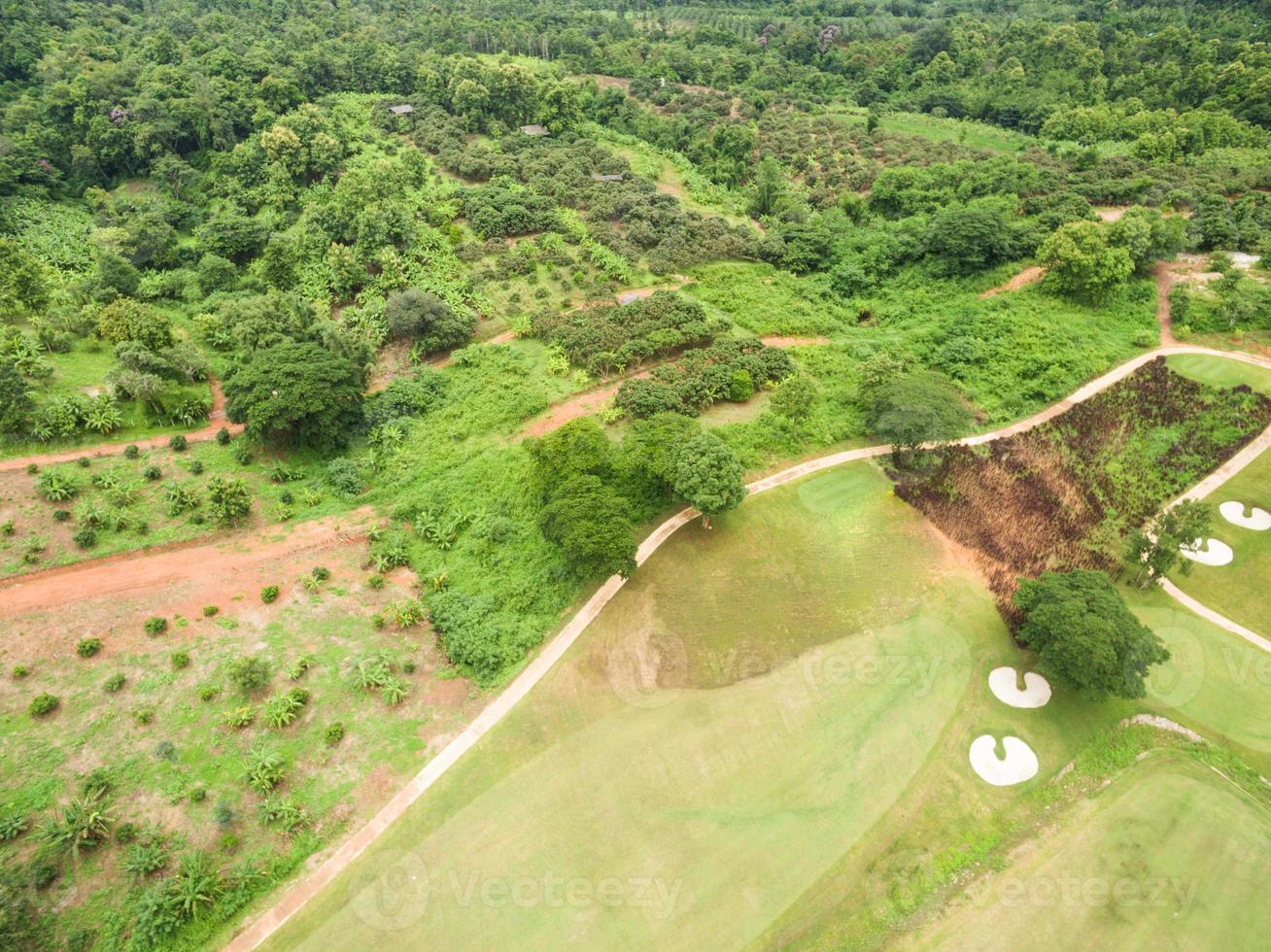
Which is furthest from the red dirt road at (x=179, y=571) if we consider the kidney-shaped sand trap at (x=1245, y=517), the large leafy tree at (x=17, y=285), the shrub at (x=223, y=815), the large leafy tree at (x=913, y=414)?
the kidney-shaped sand trap at (x=1245, y=517)

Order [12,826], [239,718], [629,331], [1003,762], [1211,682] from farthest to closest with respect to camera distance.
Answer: [629,331] < [1211,682] < [1003,762] < [239,718] < [12,826]

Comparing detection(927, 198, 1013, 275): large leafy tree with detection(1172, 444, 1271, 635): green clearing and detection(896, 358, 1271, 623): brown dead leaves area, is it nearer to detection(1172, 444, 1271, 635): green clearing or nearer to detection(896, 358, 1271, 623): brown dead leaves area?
detection(896, 358, 1271, 623): brown dead leaves area

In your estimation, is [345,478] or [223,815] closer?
[223,815]

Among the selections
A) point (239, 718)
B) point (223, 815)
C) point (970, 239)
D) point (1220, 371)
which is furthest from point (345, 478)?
point (1220, 371)

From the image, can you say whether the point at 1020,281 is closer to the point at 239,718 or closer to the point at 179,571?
the point at 239,718

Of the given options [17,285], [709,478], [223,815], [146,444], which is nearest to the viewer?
[223,815]

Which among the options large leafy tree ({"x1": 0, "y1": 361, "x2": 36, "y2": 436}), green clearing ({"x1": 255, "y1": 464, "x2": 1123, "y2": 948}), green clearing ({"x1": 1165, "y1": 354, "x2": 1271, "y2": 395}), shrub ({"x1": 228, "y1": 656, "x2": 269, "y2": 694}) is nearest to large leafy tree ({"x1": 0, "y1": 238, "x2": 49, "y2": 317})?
large leafy tree ({"x1": 0, "y1": 361, "x2": 36, "y2": 436})

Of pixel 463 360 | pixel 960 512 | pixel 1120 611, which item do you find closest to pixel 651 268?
pixel 463 360

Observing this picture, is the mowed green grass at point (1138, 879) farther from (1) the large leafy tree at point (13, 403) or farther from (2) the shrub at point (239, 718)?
(1) the large leafy tree at point (13, 403)
